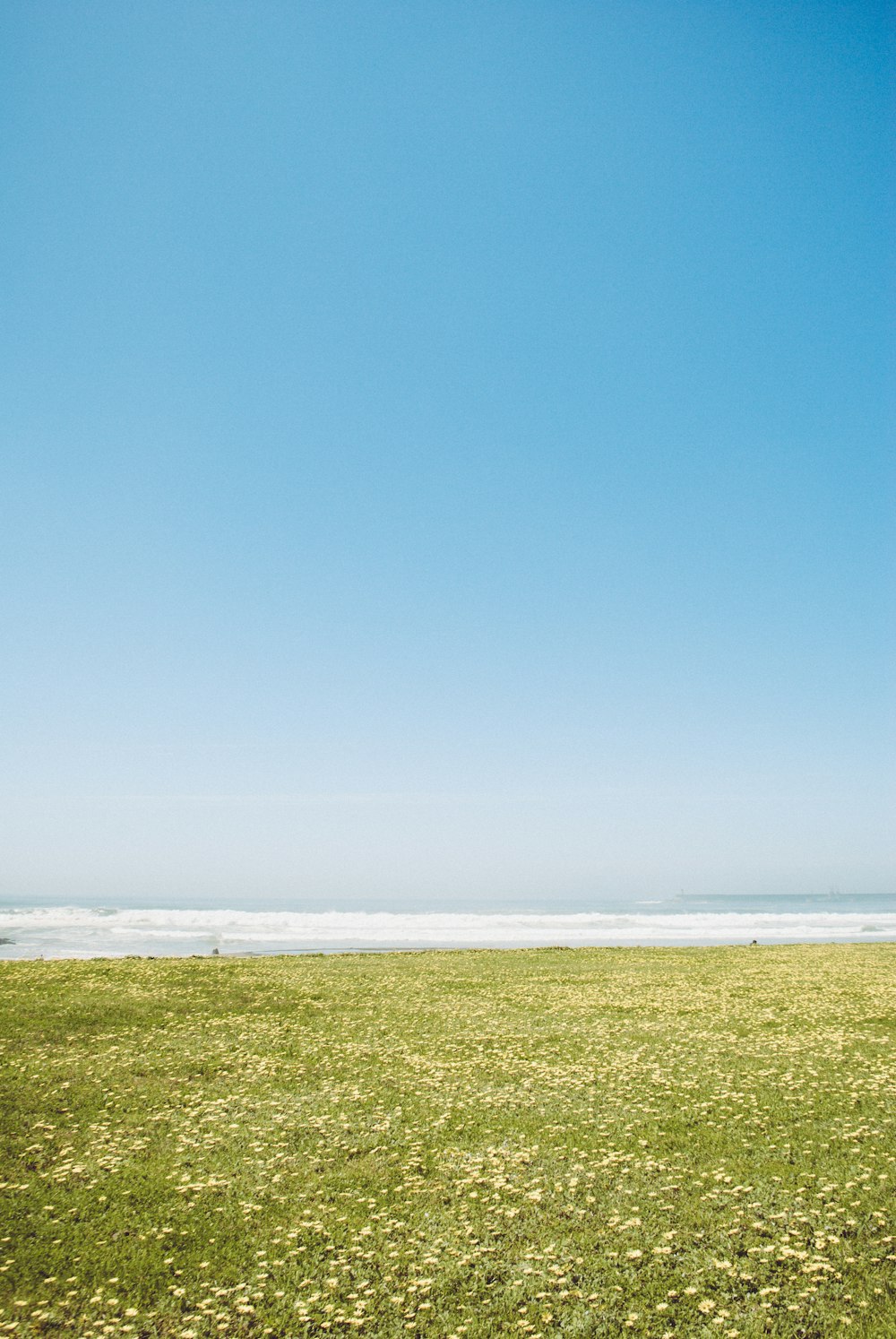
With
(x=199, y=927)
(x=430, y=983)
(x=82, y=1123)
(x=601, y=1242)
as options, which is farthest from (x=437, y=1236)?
(x=199, y=927)

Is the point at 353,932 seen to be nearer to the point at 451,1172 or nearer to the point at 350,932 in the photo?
the point at 350,932

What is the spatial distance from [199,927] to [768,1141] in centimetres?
7041

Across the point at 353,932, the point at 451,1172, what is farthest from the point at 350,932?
the point at 451,1172

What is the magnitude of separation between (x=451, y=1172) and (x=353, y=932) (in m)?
56.9

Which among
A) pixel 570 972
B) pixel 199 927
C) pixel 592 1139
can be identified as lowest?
pixel 199 927

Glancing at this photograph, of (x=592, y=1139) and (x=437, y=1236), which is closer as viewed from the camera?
(x=437, y=1236)

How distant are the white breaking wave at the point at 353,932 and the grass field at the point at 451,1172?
29469 mm

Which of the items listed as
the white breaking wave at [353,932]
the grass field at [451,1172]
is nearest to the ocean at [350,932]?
the white breaking wave at [353,932]

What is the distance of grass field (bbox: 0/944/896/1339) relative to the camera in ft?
23.9

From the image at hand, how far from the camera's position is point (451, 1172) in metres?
10.2

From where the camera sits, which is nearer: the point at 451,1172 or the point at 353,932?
the point at 451,1172

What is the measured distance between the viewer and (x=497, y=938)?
197 feet

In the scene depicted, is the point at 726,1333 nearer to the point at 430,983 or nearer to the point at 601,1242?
the point at 601,1242

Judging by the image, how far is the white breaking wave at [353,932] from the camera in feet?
164
